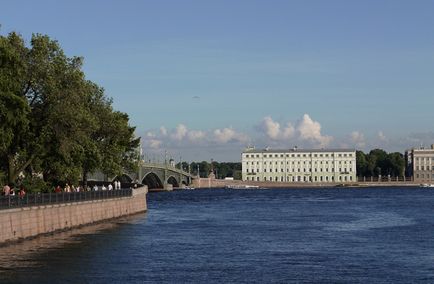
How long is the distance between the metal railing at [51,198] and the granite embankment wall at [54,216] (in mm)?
284

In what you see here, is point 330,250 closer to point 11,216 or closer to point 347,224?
point 11,216

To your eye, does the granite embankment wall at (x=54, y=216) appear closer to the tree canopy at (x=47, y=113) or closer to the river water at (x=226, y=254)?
the river water at (x=226, y=254)

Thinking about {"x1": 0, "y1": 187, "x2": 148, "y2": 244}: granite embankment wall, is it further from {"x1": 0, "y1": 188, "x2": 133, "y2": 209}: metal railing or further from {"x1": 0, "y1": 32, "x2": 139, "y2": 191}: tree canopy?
{"x1": 0, "y1": 32, "x2": 139, "y2": 191}: tree canopy

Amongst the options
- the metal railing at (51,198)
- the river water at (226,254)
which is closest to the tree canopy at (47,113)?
the metal railing at (51,198)

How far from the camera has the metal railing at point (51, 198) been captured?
1949 inches

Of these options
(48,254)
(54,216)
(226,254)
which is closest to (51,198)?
(54,216)

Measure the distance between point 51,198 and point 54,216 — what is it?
1.30m

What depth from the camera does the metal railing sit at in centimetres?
4950

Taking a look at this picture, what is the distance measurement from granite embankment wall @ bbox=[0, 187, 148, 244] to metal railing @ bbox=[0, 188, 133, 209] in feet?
0.93

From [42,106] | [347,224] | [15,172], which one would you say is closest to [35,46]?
[42,106]

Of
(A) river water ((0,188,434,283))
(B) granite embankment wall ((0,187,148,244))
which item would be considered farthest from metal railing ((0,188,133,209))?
(A) river water ((0,188,434,283))

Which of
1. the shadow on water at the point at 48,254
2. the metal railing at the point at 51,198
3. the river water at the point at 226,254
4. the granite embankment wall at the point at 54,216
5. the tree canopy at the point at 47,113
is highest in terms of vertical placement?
the tree canopy at the point at 47,113

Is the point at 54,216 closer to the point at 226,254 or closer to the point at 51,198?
the point at 51,198

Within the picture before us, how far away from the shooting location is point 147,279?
36906mm
